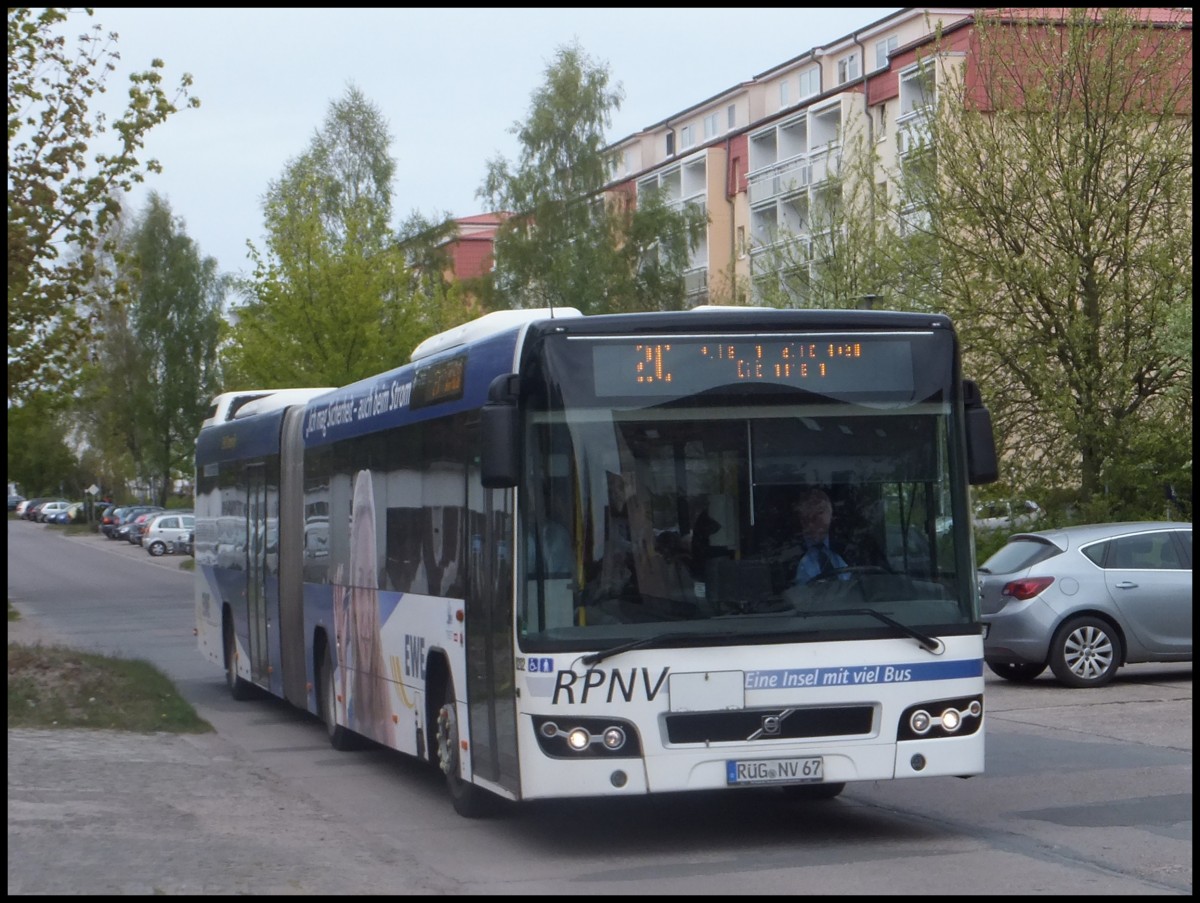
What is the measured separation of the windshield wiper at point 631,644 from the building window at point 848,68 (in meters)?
72.3

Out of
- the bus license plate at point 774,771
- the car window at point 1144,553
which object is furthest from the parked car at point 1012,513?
the bus license plate at point 774,771

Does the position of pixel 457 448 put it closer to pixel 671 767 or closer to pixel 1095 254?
pixel 671 767

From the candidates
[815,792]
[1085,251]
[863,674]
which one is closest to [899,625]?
[863,674]

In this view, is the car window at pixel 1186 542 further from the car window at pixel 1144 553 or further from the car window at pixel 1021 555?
the car window at pixel 1021 555

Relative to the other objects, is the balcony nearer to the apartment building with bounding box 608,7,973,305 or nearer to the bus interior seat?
the apartment building with bounding box 608,7,973,305

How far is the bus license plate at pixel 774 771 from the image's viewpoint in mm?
9086

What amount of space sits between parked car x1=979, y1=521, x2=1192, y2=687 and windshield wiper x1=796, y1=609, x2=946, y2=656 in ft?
27.3

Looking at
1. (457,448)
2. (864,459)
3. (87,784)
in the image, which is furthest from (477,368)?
(87,784)

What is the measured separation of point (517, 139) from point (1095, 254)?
36166 millimetres

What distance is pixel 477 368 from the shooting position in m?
10.3

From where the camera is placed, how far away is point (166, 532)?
71375mm

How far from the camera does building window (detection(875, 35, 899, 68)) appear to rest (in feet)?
254

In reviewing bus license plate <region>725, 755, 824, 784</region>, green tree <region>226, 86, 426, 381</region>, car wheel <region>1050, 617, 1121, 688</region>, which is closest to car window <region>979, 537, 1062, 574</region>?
car wheel <region>1050, 617, 1121, 688</region>

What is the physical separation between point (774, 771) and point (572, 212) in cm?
5525
